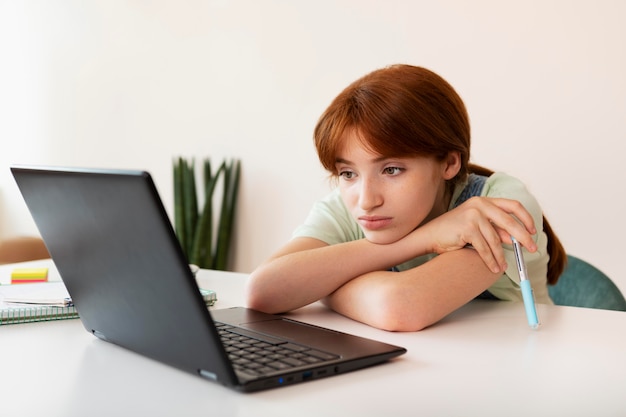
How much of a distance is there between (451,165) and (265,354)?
637 millimetres

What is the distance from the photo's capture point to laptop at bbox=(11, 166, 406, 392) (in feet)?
2.32

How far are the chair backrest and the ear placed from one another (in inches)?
18.3

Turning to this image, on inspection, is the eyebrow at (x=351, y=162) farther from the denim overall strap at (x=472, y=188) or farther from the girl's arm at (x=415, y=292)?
the denim overall strap at (x=472, y=188)

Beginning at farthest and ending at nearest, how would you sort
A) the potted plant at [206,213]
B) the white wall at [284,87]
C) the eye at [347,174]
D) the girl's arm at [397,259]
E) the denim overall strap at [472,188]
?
1. the potted plant at [206,213]
2. the white wall at [284,87]
3. the denim overall strap at [472,188]
4. the eye at [347,174]
5. the girl's arm at [397,259]

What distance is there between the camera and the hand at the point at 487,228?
3.75ft

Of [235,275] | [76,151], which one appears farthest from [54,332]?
[76,151]

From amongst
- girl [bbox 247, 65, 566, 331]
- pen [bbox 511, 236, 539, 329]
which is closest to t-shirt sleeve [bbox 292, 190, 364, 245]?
girl [bbox 247, 65, 566, 331]

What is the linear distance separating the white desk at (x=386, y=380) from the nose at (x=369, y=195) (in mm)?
211

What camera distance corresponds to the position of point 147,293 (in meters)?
0.77

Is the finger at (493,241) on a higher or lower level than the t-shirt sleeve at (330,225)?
higher

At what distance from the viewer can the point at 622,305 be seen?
150cm

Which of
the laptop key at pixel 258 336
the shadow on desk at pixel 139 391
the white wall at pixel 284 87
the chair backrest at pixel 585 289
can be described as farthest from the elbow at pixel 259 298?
the white wall at pixel 284 87

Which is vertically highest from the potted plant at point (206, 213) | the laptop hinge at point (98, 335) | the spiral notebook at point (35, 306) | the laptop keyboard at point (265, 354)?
the laptop keyboard at point (265, 354)

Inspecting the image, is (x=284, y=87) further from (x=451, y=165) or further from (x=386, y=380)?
(x=386, y=380)
